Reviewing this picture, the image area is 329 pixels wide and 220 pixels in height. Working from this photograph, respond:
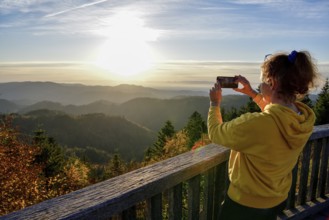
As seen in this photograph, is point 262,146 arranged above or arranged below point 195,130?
above

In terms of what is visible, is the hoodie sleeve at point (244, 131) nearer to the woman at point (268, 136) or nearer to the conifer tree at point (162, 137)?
the woman at point (268, 136)

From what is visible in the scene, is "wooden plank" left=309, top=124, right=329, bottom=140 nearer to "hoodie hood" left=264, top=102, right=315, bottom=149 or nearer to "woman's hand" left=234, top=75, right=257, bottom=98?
"woman's hand" left=234, top=75, right=257, bottom=98

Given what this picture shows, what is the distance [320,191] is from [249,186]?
2.93 meters

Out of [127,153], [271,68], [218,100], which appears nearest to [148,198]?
[218,100]

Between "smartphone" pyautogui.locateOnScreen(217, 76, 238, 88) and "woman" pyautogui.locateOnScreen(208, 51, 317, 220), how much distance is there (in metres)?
0.09

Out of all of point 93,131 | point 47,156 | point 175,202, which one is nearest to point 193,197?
point 175,202

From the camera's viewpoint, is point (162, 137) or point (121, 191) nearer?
point (121, 191)

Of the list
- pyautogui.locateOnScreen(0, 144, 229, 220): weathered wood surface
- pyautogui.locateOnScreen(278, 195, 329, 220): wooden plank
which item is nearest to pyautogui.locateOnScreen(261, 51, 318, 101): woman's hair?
pyautogui.locateOnScreen(0, 144, 229, 220): weathered wood surface

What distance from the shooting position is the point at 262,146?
2172 millimetres

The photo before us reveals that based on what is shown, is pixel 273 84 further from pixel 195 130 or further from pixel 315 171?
pixel 195 130

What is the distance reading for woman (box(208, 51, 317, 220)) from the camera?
2.13 m

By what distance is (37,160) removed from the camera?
37531 mm

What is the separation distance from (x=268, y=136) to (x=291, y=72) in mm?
438

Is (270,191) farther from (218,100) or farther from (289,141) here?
(218,100)
